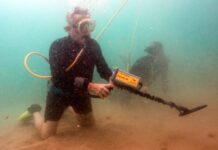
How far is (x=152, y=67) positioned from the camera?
7.05 metres

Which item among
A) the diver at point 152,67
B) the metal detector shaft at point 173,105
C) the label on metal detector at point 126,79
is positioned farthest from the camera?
the diver at point 152,67

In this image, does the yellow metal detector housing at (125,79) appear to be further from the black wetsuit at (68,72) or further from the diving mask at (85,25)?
the diving mask at (85,25)

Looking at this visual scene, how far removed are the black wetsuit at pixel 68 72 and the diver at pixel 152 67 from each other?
2.65 meters

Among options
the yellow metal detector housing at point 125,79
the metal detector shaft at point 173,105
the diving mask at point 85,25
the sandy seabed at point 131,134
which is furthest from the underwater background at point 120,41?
the diving mask at point 85,25

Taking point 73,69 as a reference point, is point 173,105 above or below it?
below

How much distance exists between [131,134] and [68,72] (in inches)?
56.2

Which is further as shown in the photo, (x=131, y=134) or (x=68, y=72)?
(x=131, y=134)

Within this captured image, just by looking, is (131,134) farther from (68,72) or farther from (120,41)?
(120,41)

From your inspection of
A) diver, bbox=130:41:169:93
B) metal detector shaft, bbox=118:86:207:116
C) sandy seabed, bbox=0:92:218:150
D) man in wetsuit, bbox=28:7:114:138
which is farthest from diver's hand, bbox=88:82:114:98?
diver, bbox=130:41:169:93

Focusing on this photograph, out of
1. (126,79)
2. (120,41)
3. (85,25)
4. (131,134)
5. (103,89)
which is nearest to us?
(126,79)

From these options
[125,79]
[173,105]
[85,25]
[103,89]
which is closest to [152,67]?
[85,25]

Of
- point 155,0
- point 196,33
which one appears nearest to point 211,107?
point 155,0

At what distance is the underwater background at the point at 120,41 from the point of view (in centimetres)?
944

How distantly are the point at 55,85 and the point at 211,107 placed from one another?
12.7 ft
